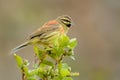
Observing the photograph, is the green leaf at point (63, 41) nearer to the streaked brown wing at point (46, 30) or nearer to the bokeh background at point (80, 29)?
the streaked brown wing at point (46, 30)

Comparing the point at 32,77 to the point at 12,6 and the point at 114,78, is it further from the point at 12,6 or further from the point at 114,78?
the point at 12,6

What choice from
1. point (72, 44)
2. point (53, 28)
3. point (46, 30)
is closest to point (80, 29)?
point (53, 28)

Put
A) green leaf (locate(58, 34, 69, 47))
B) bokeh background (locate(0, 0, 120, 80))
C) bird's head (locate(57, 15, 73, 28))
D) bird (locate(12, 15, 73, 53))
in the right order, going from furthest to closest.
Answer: bokeh background (locate(0, 0, 120, 80)) < bird's head (locate(57, 15, 73, 28)) < bird (locate(12, 15, 73, 53)) < green leaf (locate(58, 34, 69, 47))

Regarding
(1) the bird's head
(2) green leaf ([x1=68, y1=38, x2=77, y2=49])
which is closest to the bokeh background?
(1) the bird's head

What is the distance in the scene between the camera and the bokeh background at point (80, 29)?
474 inches

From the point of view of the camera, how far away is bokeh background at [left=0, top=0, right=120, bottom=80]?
12047mm

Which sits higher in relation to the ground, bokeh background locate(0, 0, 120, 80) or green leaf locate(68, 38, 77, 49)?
bokeh background locate(0, 0, 120, 80)

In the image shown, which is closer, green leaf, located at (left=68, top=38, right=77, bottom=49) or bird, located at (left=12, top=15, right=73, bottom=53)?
green leaf, located at (left=68, top=38, right=77, bottom=49)

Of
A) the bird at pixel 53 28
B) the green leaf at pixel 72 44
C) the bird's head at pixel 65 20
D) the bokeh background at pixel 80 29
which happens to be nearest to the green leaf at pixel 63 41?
the green leaf at pixel 72 44

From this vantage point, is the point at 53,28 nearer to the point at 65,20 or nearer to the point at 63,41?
the point at 65,20

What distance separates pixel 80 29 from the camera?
14375mm

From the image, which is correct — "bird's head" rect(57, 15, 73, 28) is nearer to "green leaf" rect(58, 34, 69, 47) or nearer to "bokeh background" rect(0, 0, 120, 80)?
"green leaf" rect(58, 34, 69, 47)

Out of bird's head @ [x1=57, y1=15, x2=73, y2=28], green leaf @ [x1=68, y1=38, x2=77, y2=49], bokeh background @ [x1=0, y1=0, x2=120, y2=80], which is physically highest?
bokeh background @ [x1=0, y1=0, x2=120, y2=80]

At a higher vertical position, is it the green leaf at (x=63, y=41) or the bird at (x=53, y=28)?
the bird at (x=53, y=28)
